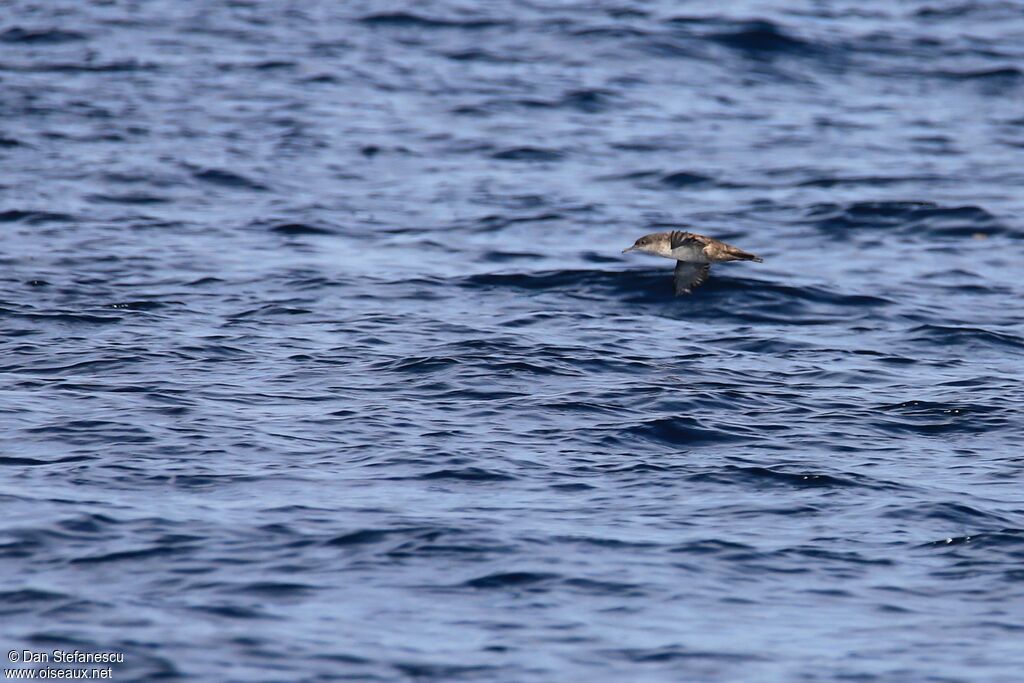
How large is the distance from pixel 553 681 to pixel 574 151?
17.4m

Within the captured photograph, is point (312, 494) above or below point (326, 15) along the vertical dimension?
below

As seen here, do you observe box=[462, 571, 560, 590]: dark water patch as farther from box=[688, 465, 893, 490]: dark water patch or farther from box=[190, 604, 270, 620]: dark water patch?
box=[688, 465, 893, 490]: dark water patch

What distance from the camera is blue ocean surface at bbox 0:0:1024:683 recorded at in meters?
9.59

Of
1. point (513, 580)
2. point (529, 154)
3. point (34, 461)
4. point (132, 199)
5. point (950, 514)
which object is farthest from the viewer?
point (529, 154)

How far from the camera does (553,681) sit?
880 cm

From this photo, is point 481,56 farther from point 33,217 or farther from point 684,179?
point 33,217

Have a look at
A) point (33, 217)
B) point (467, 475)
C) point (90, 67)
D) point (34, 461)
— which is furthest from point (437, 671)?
point (90, 67)

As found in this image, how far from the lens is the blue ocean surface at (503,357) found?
9586 mm

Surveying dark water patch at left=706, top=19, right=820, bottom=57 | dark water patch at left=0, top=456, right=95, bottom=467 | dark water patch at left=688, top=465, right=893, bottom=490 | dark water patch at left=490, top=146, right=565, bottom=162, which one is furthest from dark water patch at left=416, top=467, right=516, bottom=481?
dark water patch at left=706, top=19, right=820, bottom=57

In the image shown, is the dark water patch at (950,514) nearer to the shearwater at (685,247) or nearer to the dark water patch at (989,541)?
the dark water patch at (989,541)

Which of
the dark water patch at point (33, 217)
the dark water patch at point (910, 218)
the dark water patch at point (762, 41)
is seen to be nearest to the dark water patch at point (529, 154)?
the dark water patch at point (910, 218)

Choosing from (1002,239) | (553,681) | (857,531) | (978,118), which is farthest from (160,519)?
(978,118)

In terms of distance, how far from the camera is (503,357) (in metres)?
15.4

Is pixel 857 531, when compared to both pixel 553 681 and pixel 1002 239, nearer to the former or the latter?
pixel 553 681
